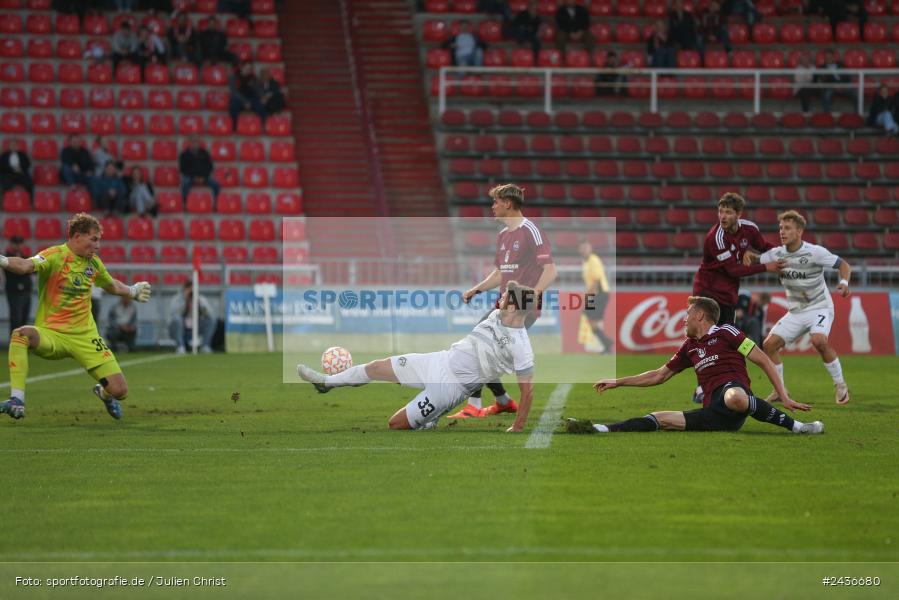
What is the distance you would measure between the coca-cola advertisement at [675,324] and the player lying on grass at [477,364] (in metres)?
14.2

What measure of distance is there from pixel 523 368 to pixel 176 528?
4.51m

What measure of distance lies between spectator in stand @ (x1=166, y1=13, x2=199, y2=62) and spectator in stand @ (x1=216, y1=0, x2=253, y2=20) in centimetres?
115

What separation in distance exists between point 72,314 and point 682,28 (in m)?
23.8

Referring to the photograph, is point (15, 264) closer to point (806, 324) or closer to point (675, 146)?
point (806, 324)

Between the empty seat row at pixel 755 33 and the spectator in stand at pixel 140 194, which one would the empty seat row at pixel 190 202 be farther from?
the empty seat row at pixel 755 33

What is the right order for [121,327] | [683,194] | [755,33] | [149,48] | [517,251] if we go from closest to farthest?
1. [517,251]
2. [121,327]
3. [683,194]
4. [149,48]
5. [755,33]

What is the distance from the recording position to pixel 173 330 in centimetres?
2644

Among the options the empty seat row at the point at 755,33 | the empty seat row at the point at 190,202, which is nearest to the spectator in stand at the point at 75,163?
the empty seat row at the point at 190,202

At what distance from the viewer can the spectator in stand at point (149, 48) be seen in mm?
32906

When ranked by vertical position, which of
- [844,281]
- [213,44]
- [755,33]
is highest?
[213,44]

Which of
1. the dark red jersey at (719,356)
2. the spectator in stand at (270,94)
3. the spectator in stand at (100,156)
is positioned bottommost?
the dark red jersey at (719,356)

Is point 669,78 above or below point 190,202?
above

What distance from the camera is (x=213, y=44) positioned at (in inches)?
1304

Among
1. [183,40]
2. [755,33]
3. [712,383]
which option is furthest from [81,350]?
[755,33]
